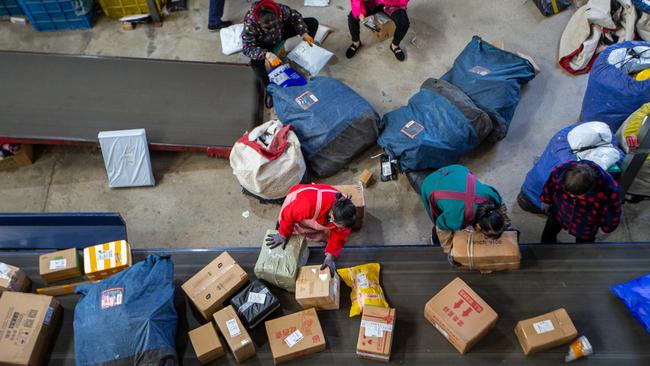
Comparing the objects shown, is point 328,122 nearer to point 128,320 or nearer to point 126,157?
point 126,157

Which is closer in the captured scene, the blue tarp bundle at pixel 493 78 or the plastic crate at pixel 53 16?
the blue tarp bundle at pixel 493 78

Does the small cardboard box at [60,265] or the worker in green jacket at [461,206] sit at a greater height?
the worker in green jacket at [461,206]

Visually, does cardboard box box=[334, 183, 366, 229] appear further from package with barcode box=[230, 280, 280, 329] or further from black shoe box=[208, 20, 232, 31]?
black shoe box=[208, 20, 232, 31]

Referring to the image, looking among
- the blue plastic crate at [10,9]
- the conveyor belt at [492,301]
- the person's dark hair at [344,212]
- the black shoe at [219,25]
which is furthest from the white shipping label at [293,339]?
the blue plastic crate at [10,9]

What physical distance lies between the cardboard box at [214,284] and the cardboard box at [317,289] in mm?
360

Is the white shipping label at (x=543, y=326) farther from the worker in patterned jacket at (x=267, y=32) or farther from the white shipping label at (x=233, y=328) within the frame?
the worker in patterned jacket at (x=267, y=32)

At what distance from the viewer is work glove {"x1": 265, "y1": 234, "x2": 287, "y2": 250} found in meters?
3.33

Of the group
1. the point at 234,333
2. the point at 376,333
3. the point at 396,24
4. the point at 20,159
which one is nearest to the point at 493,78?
the point at 396,24

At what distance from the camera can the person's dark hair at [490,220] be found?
3.08 metres

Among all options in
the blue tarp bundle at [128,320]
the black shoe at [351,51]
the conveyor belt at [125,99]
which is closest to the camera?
the blue tarp bundle at [128,320]

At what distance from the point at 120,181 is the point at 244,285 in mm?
1703

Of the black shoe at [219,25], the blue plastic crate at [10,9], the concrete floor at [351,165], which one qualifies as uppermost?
the blue plastic crate at [10,9]

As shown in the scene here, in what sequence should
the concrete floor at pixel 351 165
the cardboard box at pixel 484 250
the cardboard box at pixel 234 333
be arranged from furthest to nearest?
the concrete floor at pixel 351 165 → the cardboard box at pixel 484 250 → the cardboard box at pixel 234 333

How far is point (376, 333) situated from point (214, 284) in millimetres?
1005
